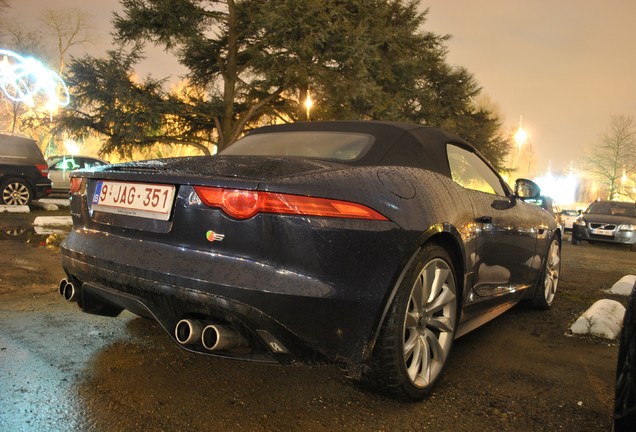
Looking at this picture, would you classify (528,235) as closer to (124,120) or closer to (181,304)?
(181,304)

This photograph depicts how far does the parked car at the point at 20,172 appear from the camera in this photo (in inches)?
475

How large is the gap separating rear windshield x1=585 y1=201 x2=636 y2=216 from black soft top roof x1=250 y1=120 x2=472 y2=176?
45.3ft

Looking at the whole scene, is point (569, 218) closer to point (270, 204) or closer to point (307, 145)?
point (307, 145)

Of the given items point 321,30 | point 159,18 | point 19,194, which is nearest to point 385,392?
point 19,194

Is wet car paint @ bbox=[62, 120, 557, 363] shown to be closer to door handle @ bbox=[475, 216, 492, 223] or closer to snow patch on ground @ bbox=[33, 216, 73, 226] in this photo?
door handle @ bbox=[475, 216, 492, 223]

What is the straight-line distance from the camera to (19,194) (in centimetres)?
1223

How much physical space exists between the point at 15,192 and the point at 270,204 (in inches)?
481

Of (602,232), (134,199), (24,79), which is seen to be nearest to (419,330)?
(134,199)

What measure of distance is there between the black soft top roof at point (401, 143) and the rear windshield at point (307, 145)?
6 cm

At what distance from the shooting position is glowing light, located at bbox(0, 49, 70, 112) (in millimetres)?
27812

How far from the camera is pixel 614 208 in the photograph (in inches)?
605

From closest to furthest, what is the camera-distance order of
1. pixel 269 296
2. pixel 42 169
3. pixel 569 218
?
pixel 269 296
pixel 42 169
pixel 569 218

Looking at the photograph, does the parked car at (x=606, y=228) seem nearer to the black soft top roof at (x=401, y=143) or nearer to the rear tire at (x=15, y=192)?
the black soft top roof at (x=401, y=143)

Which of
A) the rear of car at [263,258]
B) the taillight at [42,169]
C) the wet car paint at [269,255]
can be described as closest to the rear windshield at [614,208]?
the wet car paint at [269,255]
